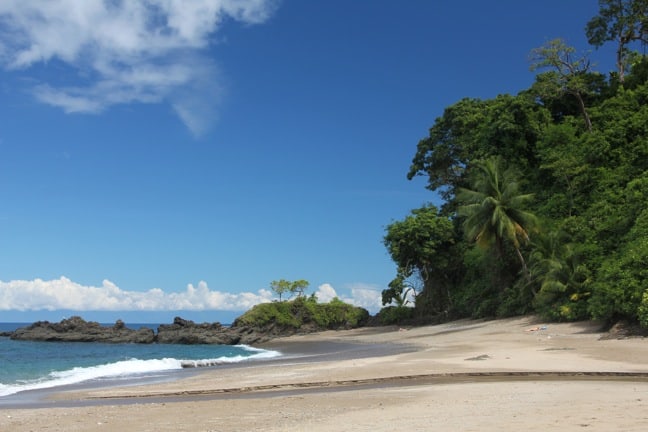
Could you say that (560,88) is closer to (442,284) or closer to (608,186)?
(608,186)

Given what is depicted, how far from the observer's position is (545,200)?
40438 millimetres

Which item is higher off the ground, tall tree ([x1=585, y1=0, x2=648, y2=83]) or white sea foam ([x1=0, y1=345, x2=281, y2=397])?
tall tree ([x1=585, y1=0, x2=648, y2=83])

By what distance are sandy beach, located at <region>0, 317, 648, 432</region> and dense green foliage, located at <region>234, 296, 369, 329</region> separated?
4593cm

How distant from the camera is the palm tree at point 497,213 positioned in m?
36.8

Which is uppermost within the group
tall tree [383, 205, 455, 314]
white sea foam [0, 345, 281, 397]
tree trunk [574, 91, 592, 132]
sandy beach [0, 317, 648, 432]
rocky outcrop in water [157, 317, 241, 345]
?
tree trunk [574, 91, 592, 132]

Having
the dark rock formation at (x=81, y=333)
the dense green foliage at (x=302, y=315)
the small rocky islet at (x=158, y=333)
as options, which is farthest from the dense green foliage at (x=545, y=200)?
the dark rock formation at (x=81, y=333)

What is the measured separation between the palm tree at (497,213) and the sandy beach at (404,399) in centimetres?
1722

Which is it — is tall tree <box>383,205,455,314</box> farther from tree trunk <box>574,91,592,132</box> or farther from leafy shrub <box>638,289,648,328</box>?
leafy shrub <box>638,289,648,328</box>

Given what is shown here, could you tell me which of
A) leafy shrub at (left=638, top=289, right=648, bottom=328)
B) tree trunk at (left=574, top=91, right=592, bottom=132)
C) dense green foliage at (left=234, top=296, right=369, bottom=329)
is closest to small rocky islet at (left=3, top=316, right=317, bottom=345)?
dense green foliage at (left=234, top=296, right=369, bottom=329)

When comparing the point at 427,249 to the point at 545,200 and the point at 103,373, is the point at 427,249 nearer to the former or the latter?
the point at 545,200

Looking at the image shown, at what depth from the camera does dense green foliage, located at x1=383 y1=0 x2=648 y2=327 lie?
94.3 ft

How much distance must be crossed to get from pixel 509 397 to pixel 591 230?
24038 mm

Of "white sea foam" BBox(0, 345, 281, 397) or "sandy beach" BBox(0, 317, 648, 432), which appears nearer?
"sandy beach" BBox(0, 317, 648, 432)

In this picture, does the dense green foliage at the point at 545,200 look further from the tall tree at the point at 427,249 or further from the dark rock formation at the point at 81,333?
the dark rock formation at the point at 81,333
